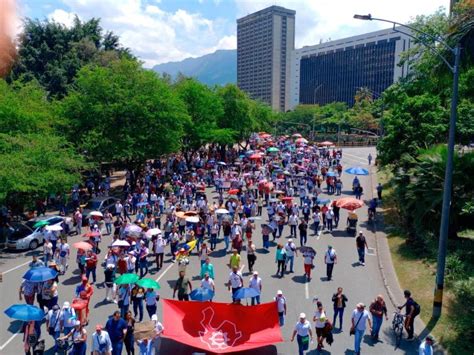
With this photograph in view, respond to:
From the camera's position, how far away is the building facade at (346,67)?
14800cm

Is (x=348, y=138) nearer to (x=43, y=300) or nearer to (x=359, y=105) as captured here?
(x=359, y=105)

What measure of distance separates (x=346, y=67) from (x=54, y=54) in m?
129

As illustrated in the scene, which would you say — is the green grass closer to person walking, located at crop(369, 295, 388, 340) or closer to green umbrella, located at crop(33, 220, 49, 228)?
person walking, located at crop(369, 295, 388, 340)

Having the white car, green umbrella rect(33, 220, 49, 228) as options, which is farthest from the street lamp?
green umbrella rect(33, 220, 49, 228)

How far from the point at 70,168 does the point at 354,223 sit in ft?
52.3

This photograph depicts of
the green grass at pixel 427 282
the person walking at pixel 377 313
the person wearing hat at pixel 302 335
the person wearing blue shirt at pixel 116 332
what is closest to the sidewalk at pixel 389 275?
the green grass at pixel 427 282

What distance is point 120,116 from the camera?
3303cm

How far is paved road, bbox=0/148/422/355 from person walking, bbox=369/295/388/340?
0.91ft

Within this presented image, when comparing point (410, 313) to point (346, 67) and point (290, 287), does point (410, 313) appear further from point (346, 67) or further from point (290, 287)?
point (346, 67)

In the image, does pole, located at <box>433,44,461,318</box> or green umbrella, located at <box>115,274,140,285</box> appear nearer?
green umbrella, located at <box>115,274,140,285</box>

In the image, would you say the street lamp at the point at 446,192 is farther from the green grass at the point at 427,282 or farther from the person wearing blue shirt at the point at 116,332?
the person wearing blue shirt at the point at 116,332

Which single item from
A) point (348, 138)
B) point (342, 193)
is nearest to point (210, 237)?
point (342, 193)

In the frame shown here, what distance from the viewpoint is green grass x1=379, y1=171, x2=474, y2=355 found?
42.2 ft

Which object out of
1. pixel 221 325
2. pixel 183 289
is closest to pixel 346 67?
pixel 183 289
